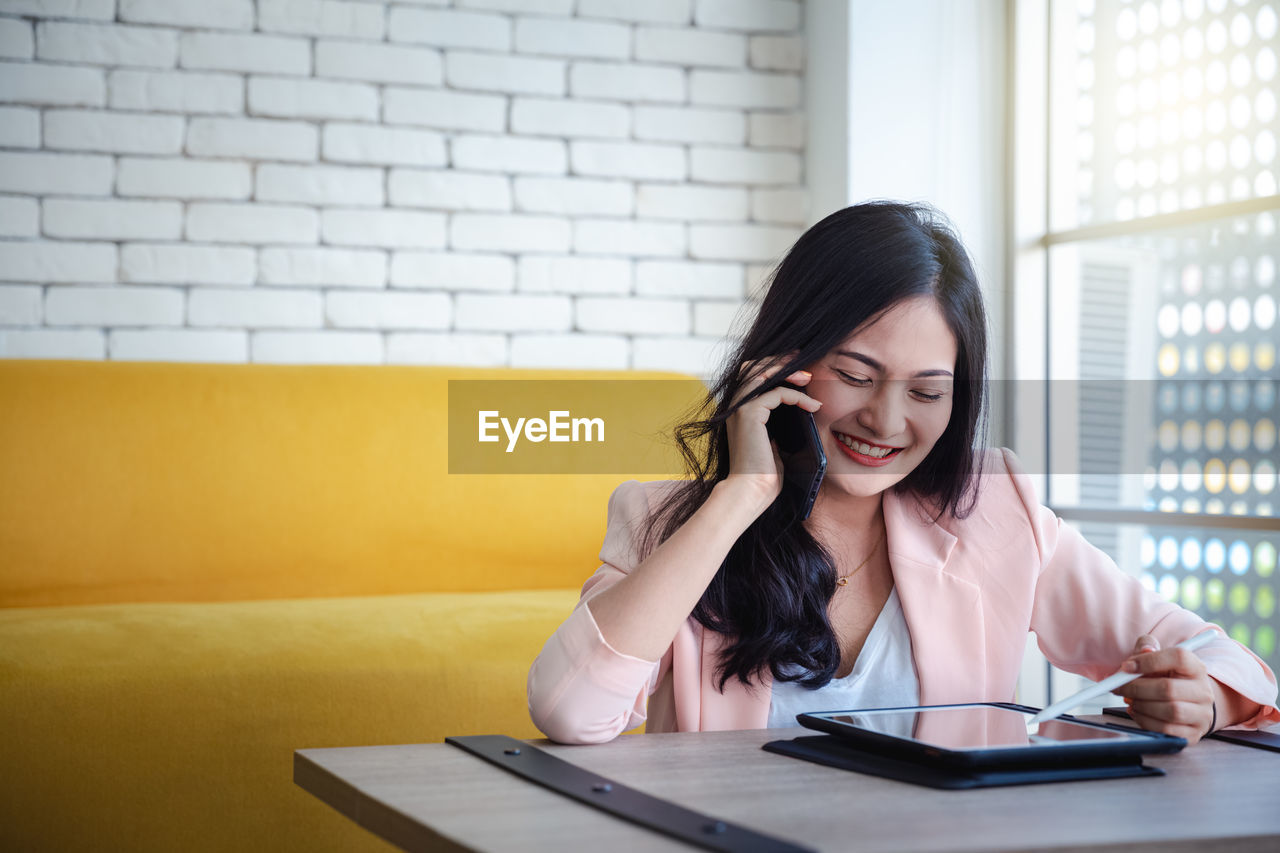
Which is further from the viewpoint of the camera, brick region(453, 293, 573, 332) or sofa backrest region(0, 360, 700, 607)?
brick region(453, 293, 573, 332)

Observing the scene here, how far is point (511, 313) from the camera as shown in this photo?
10.1ft

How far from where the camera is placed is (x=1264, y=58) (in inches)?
102

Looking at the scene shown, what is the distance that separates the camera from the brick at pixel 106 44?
279 cm

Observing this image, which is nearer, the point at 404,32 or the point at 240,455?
the point at 240,455

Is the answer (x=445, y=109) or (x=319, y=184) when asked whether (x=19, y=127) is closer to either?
(x=319, y=184)

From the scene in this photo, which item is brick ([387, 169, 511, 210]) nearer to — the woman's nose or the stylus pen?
the woman's nose

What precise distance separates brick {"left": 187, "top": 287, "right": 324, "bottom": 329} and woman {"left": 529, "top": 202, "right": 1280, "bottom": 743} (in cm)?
165

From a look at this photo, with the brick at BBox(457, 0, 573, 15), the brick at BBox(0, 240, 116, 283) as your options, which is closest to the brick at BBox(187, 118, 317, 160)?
the brick at BBox(0, 240, 116, 283)

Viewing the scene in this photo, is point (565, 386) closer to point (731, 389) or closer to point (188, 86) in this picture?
point (188, 86)

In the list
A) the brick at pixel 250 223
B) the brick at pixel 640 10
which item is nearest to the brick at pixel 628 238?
the brick at pixel 640 10

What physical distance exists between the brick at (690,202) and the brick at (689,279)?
0.43ft

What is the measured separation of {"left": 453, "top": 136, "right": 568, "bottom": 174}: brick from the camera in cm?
306

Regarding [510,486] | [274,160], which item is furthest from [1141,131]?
[274,160]

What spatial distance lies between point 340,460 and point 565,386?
1.92ft
